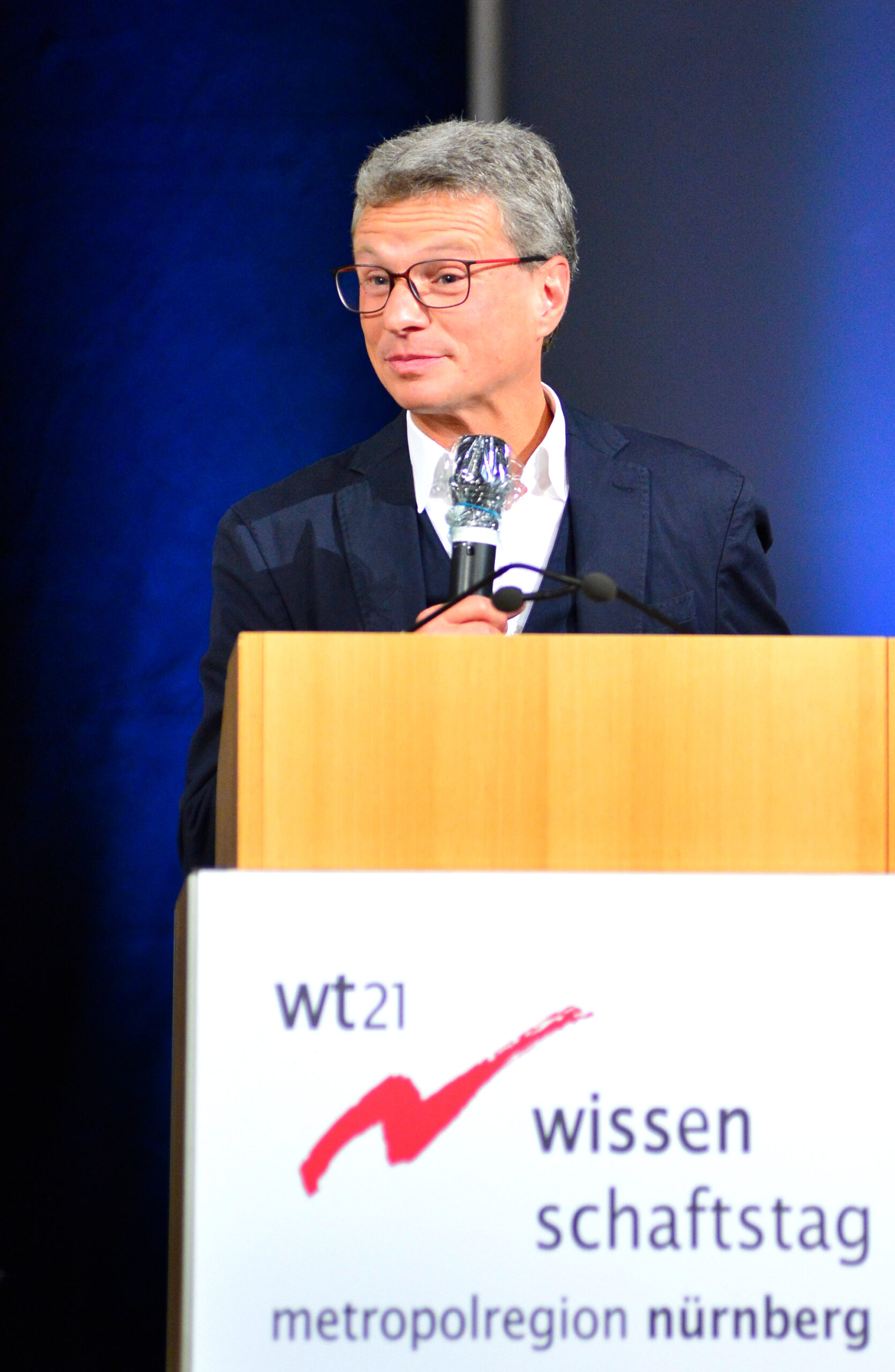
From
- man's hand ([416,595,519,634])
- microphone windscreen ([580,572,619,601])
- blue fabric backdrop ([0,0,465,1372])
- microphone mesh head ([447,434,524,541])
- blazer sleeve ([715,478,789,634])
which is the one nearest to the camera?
microphone windscreen ([580,572,619,601])

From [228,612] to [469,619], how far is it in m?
0.75

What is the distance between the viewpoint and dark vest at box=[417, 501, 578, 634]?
6.18ft

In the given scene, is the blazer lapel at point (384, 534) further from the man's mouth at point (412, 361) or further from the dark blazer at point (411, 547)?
the man's mouth at point (412, 361)

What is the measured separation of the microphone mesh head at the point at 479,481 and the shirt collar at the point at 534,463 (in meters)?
0.45

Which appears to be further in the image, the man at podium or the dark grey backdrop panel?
the dark grey backdrop panel

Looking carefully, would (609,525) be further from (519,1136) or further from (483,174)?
(519,1136)

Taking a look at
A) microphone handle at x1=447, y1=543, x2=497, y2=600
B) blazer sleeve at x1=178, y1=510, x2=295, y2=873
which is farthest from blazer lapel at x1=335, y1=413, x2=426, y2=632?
microphone handle at x1=447, y1=543, x2=497, y2=600

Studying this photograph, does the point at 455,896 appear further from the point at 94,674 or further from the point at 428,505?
the point at 94,674

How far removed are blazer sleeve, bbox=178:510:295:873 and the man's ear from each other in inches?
19.5

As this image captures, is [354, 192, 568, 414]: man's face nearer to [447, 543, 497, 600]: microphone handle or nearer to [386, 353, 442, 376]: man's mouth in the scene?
[386, 353, 442, 376]: man's mouth

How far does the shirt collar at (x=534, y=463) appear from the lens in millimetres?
1977

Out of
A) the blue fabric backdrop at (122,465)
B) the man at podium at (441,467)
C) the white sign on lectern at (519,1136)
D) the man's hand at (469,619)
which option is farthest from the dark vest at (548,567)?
the white sign on lectern at (519,1136)

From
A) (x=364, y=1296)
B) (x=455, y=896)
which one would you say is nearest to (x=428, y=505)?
(x=455, y=896)

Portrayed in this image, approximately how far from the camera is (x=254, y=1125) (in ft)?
3.14
